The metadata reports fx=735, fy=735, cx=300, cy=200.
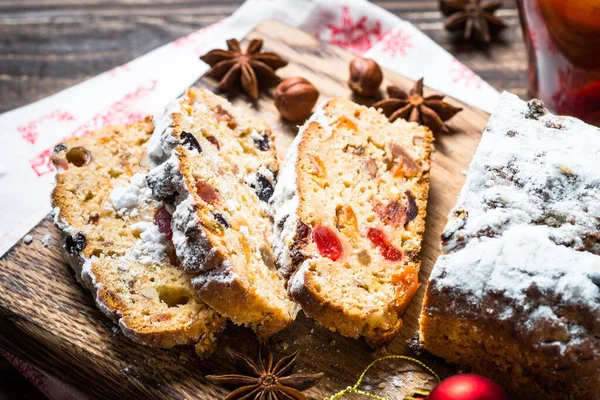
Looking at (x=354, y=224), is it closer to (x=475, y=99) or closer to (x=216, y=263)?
(x=216, y=263)

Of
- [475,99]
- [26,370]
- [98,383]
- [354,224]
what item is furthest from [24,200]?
[475,99]

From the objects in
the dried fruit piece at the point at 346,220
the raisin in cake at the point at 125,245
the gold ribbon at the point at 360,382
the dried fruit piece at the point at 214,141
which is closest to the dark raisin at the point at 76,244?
the raisin in cake at the point at 125,245

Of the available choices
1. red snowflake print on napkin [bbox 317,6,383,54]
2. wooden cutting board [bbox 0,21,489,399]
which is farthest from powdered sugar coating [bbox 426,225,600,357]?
red snowflake print on napkin [bbox 317,6,383,54]

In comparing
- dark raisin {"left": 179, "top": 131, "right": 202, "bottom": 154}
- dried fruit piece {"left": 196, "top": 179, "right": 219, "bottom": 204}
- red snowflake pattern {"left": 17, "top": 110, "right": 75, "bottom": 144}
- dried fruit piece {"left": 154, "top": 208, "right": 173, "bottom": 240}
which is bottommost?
red snowflake pattern {"left": 17, "top": 110, "right": 75, "bottom": 144}

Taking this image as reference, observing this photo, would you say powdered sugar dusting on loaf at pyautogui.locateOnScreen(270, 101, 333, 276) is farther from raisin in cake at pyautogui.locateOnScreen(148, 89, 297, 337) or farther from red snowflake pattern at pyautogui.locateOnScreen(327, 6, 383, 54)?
red snowflake pattern at pyautogui.locateOnScreen(327, 6, 383, 54)

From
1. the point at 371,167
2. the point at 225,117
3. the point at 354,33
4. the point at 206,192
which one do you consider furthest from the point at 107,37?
the point at 371,167

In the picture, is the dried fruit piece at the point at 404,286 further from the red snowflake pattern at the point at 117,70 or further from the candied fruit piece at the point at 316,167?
the red snowflake pattern at the point at 117,70
